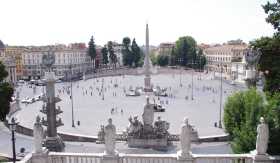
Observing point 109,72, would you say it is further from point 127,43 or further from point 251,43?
point 251,43

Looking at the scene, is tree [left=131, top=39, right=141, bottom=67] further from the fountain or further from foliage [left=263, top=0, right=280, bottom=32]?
foliage [left=263, top=0, right=280, bottom=32]

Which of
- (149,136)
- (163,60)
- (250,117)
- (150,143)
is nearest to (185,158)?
(250,117)

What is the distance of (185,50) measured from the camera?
407ft

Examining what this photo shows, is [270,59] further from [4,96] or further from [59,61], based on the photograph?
[59,61]

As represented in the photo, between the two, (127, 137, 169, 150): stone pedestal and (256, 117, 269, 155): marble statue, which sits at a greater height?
(256, 117, 269, 155): marble statue

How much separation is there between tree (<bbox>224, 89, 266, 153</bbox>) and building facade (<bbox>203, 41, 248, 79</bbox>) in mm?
85189

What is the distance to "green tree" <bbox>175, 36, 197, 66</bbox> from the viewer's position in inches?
4845

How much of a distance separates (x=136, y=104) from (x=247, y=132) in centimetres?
3787

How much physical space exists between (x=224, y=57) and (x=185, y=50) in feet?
47.5

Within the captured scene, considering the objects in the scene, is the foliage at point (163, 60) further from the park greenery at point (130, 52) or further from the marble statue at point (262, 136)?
the marble statue at point (262, 136)

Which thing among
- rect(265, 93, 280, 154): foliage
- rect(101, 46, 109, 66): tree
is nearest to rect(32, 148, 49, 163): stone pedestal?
rect(265, 93, 280, 154): foliage

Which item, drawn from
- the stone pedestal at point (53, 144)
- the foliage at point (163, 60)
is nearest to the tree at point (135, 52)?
the foliage at point (163, 60)

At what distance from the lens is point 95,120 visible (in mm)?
41438

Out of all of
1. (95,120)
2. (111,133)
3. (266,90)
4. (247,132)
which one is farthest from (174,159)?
(95,120)
